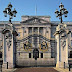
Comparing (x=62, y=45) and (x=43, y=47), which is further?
(x=43, y=47)

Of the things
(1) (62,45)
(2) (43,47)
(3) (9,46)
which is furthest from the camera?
(2) (43,47)

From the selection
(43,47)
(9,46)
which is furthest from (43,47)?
(9,46)

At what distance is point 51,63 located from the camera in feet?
61.3

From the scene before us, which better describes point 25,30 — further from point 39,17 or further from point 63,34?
point 63,34

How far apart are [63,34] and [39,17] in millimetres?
38767

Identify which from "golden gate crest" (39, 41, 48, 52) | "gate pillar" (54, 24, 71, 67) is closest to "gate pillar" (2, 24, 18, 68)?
"golden gate crest" (39, 41, 48, 52)

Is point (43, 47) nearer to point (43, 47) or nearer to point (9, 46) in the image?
point (43, 47)

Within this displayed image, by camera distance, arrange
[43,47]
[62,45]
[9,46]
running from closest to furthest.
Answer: [9,46], [62,45], [43,47]

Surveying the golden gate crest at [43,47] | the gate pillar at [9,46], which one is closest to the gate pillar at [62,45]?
the golden gate crest at [43,47]

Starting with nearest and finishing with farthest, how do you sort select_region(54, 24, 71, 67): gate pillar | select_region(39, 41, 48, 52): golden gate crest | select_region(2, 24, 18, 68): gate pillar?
select_region(2, 24, 18, 68): gate pillar, select_region(54, 24, 71, 67): gate pillar, select_region(39, 41, 48, 52): golden gate crest

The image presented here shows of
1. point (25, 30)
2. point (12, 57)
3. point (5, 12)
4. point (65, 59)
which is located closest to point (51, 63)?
point (65, 59)

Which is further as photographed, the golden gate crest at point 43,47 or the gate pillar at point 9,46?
the golden gate crest at point 43,47

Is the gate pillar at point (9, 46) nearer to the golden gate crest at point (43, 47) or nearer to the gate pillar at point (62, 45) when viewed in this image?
the golden gate crest at point (43, 47)

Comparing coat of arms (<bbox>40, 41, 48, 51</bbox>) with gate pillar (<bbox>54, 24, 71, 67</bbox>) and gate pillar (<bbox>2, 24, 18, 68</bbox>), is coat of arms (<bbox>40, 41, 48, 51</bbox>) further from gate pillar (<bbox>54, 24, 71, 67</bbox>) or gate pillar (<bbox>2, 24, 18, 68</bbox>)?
gate pillar (<bbox>2, 24, 18, 68</bbox>)
